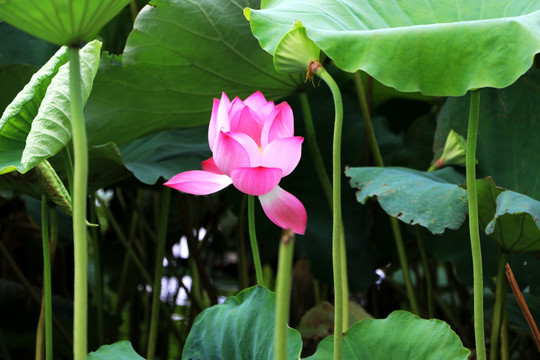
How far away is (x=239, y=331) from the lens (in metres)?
0.74

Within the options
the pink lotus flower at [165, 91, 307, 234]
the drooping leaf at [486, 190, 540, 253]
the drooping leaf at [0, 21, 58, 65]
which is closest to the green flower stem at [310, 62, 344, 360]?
the pink lotus flower at [165, 91, 307, 234]

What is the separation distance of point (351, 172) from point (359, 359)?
352mm

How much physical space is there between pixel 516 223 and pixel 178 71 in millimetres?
603

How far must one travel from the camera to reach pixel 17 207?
191 cm

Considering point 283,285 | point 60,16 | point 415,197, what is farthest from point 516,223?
point 60,16

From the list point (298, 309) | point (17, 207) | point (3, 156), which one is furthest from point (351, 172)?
point (17, 207)

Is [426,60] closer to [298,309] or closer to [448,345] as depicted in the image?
[448,345]

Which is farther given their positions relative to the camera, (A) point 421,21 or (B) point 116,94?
(B) point 116,94

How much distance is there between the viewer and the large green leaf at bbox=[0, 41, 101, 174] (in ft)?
2.29

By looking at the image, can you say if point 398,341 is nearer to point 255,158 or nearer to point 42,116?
point 255,158

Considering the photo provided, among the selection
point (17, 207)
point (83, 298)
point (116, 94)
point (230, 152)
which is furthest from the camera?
point (17, 207)

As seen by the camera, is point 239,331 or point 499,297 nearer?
point 239,331

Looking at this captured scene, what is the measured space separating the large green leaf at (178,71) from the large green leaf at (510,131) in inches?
13.9

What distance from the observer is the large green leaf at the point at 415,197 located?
2.91ft
